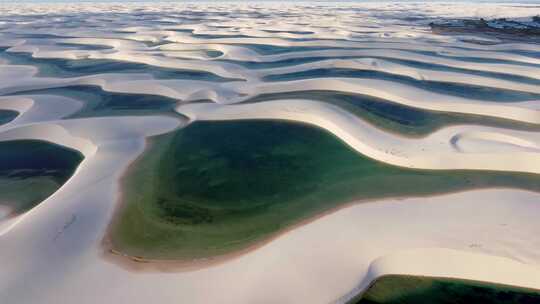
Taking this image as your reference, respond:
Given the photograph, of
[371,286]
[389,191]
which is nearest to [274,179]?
[389,191]

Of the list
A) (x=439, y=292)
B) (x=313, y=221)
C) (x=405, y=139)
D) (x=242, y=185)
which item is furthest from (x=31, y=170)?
(x=405, y=139)

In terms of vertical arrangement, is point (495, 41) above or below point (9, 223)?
above

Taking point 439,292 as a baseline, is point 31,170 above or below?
below

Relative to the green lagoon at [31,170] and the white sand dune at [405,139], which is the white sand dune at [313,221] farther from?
the green lagoon at [31,170]

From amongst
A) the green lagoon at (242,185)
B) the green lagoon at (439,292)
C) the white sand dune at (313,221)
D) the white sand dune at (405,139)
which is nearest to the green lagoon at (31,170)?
the white sand dune at (313,221)

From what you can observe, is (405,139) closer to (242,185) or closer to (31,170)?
(242,185)

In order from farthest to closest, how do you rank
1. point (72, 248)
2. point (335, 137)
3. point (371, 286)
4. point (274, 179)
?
point (335, 137), point (274, 179), point (72, 248), point (371, 286)

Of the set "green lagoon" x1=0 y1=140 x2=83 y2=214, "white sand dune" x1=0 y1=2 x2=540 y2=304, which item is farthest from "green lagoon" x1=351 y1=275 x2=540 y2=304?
"green lagoon" x1=0 y1=140 x2=83 y2=214

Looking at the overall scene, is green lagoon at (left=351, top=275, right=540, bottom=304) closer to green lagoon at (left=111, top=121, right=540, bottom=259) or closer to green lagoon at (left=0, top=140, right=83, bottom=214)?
green lagoon at (left=111, top=121, right=540, bottom=259)

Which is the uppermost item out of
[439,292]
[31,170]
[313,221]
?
[313,221]

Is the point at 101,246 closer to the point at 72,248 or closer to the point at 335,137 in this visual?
the point at 72,248

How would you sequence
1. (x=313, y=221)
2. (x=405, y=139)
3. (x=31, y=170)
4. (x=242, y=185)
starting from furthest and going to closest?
(x=405, y=139) < (x=31, y=170) < (x=242, y=185) < (x=313, y=221)
